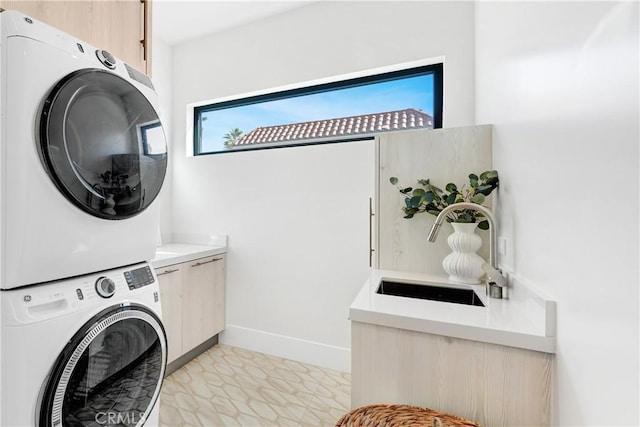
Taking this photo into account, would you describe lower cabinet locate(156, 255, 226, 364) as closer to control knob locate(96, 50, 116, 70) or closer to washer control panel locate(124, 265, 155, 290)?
washer control panel locate(124, 265, 155, 290)

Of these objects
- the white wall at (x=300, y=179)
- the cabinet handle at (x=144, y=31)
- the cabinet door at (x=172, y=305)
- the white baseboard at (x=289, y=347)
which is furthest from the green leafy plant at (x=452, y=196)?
the cabinet door at (x=172, y=305)

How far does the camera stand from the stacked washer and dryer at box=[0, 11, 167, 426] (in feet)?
2.86

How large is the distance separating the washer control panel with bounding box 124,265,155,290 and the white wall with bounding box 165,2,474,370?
1.27 metres

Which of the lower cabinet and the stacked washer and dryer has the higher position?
the stacked washer and dryer

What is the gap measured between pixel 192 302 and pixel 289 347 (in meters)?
0.84

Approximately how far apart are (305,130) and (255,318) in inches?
65.0

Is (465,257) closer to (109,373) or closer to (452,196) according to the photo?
(452,196)

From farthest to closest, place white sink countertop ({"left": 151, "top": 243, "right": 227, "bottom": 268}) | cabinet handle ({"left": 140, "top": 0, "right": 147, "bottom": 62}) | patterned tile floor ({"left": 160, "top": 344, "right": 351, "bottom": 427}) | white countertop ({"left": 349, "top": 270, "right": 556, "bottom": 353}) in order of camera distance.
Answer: white sink countertop ({"left": 151, "top": 243, "right": 227, "bottom": 268}), patterned tile floor ({"left": 160, "top": 344, "right": 351, "bottom": 427}), cabinet handle ({"left": 140, "top": 0, "right": 147, "bottom": 62}), white countertop ({"left": 349, "top": 270, "right": 556, "bottom": 353})

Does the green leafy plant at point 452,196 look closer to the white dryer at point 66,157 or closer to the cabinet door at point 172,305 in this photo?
the white dryer at point 66,157

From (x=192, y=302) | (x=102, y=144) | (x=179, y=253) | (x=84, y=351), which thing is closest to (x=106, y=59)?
(x=102, y=144)

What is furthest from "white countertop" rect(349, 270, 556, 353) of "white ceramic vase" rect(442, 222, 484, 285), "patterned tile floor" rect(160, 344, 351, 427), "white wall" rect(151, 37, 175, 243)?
"white wall" rect(151, 37, 175, 243)

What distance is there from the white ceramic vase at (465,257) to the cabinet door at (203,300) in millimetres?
1823

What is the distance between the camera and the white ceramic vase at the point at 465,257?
4.74 ft

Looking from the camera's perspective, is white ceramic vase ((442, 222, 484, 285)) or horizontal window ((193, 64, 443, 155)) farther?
horizontal window ((193, 64, 443, 155))
